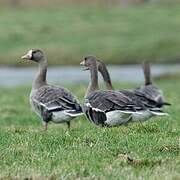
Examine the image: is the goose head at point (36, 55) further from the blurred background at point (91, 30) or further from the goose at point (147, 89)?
the blurred background at point (91, 30)

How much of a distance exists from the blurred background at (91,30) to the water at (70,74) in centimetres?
82

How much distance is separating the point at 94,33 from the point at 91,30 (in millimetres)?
580

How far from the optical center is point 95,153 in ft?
29.3

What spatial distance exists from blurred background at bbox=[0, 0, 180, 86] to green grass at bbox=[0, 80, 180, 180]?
27.9 meters

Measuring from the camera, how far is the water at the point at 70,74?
3231 centimetres

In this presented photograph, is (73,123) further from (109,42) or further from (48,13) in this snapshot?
(48,13)

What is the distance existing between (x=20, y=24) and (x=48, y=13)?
3.67 m

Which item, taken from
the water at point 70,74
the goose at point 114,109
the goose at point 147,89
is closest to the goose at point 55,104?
the goose at point 114,109

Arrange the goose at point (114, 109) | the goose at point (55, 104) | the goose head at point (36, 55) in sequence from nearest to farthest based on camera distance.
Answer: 1. the goose at point (114, 109)
2. the goose at point (55, 104)
3. the goose head at point (36, 55)

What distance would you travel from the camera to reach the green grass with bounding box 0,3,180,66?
42.2m

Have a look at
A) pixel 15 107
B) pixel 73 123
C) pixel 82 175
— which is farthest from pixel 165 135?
pixel 15 107

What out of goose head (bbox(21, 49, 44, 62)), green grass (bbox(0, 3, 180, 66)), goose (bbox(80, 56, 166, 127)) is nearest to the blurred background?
green grass (bbox(0, 3, 180, 66))

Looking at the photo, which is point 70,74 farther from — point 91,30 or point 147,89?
point 147,89

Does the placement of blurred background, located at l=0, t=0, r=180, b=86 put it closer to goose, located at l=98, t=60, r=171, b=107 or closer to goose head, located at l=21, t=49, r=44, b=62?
goose, located at l=98, t=60, r=171, b=107
